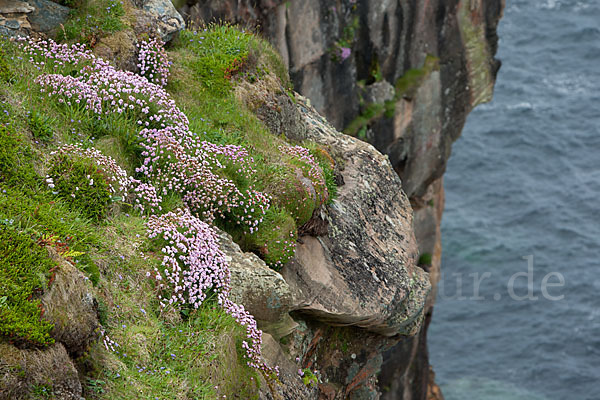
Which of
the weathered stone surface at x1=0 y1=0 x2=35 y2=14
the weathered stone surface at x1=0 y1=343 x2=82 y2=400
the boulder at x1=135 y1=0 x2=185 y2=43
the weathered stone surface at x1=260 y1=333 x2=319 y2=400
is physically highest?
the weathered stone surface at x1=0 y1=0 x2=35 y2=14

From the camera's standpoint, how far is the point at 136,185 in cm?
1168

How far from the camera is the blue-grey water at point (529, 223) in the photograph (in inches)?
1887

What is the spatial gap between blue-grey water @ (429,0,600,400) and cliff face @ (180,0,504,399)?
11631mm

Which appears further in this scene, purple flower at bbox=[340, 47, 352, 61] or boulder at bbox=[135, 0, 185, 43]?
purple flower at bbox=[340, 47, 352, 61]

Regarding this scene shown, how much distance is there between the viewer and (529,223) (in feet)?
193

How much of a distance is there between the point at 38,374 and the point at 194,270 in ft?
10.7

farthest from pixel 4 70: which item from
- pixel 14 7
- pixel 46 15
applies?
pixel 46 15

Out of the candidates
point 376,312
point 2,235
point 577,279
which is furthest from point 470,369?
point 2,235

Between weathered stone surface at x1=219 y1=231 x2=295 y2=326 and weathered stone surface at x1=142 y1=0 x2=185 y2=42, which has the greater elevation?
weathered stone surface at x1=142 y1=0 x2=185 y2=42

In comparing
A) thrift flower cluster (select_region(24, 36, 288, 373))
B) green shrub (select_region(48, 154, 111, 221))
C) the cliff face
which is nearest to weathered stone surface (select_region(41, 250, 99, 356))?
thrift flower cluster (select_region(24, 36, 288, 373))

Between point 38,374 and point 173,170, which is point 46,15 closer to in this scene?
point 173,170

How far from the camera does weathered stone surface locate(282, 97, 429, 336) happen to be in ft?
42.9

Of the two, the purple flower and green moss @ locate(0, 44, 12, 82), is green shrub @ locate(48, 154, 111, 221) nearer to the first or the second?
green moss @ locate(0, 44, 12, 82)

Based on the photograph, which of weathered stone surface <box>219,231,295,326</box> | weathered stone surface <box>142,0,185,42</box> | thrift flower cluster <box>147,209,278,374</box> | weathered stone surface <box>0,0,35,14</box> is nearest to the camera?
thrift flower cluster <box>147,209,278,374</box>
